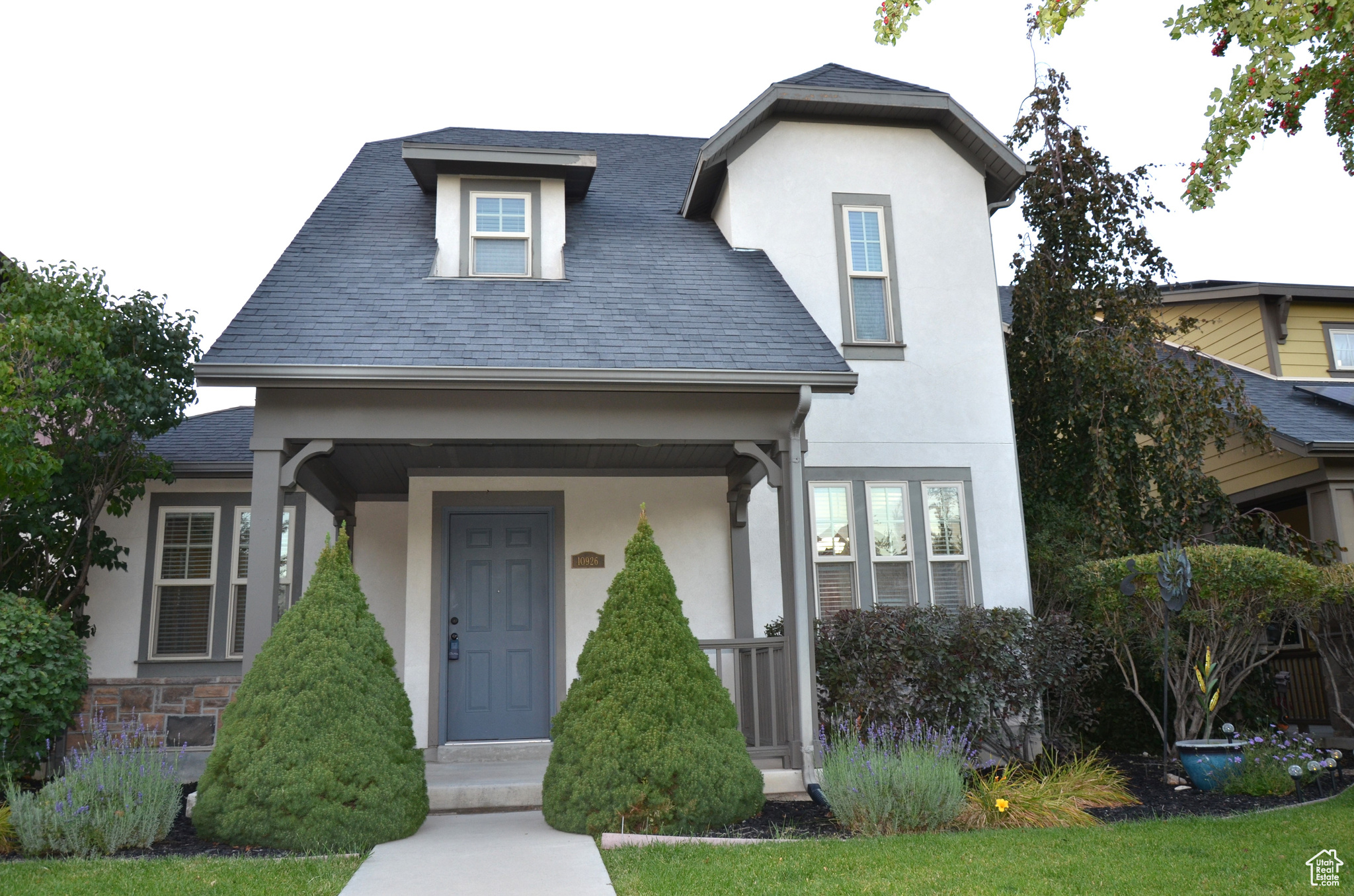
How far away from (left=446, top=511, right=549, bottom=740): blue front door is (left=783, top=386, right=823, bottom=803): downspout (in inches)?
109

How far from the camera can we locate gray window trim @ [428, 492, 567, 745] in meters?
→ 8.74

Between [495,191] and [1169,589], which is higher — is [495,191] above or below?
above

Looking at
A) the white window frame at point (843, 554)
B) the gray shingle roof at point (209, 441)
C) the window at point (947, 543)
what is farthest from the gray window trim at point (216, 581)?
the window at point (947, 543)

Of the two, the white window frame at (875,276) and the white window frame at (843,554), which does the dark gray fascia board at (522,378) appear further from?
the white window frame at (875,276)

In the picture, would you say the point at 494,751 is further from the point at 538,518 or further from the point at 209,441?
the point at 209,441

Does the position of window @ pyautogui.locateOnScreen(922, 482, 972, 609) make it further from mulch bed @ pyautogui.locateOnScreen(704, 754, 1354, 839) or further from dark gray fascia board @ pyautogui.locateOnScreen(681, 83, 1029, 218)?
dark gray fascia board @ pyautogui.locateOnScreen(681, 83, 1029, 218)

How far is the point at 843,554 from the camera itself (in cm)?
922

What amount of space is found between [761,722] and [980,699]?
5.84ft

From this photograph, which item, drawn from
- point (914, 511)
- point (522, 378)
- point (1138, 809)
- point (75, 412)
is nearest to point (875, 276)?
point (914, 511)

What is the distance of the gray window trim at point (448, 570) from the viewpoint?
28.7ft

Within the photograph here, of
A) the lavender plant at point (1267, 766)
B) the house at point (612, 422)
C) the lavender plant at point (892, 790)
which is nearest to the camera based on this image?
the lavender plant at point (892, 790)

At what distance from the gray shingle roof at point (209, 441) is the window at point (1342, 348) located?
583 inches

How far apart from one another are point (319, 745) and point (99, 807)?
50.7 inches

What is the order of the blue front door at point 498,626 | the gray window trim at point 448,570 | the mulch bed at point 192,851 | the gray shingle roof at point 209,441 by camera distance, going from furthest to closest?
the gray shingle roof at point 209,441 → the blue front door at point 498,626 → the gray window trim at point 448,570 → the mulch bed at point 192,851
